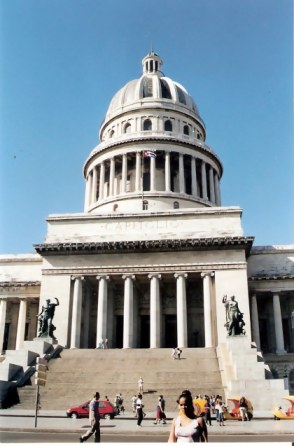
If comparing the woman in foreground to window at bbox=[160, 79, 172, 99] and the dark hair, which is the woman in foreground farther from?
window at bbox=[160, 79, 172, 99]

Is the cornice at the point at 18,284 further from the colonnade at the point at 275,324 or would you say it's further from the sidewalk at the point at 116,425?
the sidewalk at the point at 116,425

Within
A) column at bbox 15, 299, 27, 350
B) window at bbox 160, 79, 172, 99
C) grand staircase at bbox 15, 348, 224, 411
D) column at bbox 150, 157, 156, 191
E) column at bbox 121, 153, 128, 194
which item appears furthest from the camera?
window at bbox 160, 79, 172, 99

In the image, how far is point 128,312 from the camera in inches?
1791

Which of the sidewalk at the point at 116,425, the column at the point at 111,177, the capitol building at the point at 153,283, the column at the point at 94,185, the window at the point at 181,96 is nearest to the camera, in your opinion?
the sidewalk at the point at 116,425

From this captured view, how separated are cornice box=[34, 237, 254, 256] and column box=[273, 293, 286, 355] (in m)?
5.88

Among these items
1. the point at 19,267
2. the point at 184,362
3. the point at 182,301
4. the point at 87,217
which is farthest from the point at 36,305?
the point at 184,362

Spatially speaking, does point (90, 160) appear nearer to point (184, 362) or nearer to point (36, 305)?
point (36, 305)

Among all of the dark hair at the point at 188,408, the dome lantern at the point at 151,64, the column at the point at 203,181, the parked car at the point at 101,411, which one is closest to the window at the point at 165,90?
the dome lantern at the point at 151,64

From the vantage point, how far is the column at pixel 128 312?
44.5 m

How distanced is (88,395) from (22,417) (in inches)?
241

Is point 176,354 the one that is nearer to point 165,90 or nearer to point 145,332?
point 145,332

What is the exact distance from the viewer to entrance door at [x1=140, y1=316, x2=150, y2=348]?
161 feet

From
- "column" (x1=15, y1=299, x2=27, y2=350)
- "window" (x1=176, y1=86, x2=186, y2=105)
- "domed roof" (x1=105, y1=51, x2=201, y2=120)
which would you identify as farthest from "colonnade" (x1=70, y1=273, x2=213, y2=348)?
"window" (x1=176, y1=86, x2=186, y2=105)

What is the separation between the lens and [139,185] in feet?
205
